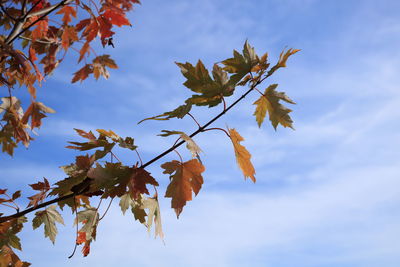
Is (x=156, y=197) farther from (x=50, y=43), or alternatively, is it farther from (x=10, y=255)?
(x=50, y=43)

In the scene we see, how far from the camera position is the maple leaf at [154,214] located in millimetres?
2238

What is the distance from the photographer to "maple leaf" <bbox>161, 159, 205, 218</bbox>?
181 centimetres

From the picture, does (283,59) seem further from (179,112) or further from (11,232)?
(11,232)

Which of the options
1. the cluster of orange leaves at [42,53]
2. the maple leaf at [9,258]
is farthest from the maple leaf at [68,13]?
the maple leaf at [9,258]

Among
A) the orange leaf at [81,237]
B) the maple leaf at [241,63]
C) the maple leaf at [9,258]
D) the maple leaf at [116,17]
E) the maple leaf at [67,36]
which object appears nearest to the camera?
the maple leaf at [241,63]

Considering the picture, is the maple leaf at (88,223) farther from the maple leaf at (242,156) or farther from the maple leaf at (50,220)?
the maple leaf at (242,156)

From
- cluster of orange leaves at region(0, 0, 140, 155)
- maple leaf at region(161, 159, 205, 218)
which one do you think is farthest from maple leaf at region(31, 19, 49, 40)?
maple leaf at region(161, 159, 205, 218)

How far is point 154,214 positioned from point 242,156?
0.71m

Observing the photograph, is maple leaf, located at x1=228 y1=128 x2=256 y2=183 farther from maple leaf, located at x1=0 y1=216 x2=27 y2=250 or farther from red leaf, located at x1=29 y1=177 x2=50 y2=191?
maple leaf, located at x1=0 y1=216 x2=27 y2=250

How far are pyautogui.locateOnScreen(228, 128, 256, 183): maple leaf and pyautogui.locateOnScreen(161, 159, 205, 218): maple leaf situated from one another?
0.23 meters

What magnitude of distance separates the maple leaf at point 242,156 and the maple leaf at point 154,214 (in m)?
0.61

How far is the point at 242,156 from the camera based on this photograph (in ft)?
6.37

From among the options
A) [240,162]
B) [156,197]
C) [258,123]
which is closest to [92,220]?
[156,197]

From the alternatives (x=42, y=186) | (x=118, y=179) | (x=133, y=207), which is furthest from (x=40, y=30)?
(x=118, y=179)
